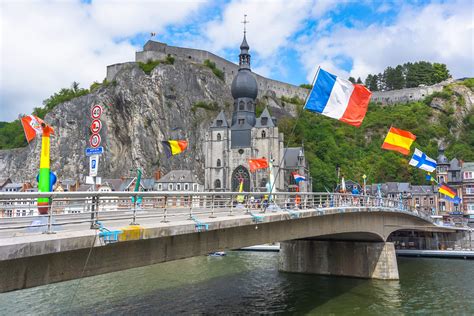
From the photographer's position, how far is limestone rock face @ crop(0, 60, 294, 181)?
9725 centimetres

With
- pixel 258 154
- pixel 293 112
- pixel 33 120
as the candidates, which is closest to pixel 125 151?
pixel 258 154

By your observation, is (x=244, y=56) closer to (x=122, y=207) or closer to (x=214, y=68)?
(x=214, y=68)

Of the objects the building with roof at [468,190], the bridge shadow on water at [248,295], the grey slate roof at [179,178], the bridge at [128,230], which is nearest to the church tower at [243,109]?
the grey slate roof at [179,178]

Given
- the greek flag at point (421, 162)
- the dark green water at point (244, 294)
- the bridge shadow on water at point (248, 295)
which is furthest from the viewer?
the greek flag at point (421, 162)

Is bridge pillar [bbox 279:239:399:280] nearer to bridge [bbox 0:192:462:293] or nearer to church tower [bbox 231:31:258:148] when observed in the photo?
bridge [bbox 0:192:462:293]

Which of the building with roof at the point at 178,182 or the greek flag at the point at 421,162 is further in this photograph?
the building with roof at the point at 178,182

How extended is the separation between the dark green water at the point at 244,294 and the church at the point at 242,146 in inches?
1856

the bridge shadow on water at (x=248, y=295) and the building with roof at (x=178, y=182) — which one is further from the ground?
the building with roof at (x=178, y=182)

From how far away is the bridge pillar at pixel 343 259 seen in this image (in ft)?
111

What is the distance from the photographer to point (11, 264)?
9.55 metres

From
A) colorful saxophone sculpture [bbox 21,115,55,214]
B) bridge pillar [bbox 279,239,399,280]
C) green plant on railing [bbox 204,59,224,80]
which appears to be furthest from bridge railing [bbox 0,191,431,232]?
green plant on railing [bbox 204,59,224,80]

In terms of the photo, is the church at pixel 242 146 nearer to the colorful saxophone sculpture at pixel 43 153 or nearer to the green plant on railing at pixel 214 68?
the green plant on railing at pixel 214 68

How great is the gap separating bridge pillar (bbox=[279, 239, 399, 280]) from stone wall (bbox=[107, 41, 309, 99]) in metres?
86.2

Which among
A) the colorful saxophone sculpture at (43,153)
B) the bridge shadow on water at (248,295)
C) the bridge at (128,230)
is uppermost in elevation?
the colorful saxophone sculpture at (43,153)
